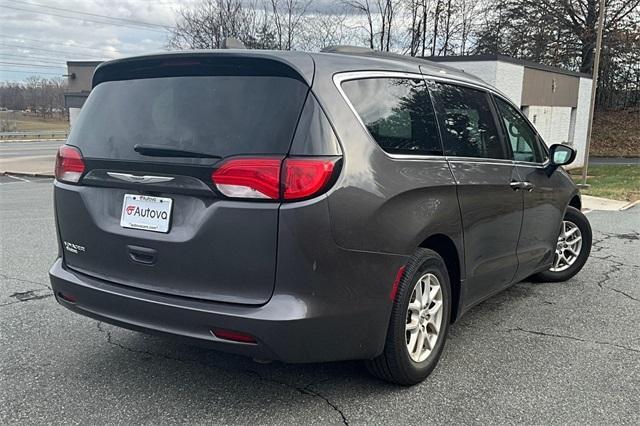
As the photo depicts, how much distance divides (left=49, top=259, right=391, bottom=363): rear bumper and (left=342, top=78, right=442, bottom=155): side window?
0.88 meters

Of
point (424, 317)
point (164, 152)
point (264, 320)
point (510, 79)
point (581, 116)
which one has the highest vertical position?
point (510, 79)

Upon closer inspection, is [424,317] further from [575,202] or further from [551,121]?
[551,121]

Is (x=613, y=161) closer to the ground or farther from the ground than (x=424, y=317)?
closer to the ground

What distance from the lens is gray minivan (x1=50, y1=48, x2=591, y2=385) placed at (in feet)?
8.48

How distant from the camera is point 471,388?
3.28 metres

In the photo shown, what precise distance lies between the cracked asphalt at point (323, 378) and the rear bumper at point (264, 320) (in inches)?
16.9

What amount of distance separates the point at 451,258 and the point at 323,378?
108 centimetres

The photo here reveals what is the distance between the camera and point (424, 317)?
3336 mm

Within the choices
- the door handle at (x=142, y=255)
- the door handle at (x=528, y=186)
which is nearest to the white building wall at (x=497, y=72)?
the door handle at (x=528, y=186)

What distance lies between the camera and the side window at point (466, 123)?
358cm

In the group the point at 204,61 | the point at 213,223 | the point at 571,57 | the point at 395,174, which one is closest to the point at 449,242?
the point at 395,174

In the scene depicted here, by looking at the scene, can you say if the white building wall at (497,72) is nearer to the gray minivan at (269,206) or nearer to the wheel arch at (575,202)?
the wheel arch at (575,202)

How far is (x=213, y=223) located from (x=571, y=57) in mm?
33459

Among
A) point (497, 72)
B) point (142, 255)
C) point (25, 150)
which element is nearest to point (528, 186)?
point (142, 255)
